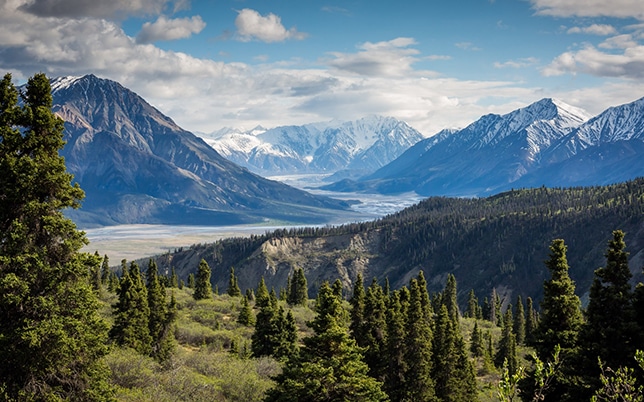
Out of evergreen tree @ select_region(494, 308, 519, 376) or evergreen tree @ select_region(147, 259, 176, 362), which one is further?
evergreen tree @ select_region(494, 308, 519, 376)

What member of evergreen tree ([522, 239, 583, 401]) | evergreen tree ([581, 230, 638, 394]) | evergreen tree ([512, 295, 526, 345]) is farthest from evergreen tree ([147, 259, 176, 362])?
evergreen tree ([512, 295, 526, 345])

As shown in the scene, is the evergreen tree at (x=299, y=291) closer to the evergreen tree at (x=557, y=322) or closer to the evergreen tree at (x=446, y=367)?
the evergreen tree at (x=446, y=367)

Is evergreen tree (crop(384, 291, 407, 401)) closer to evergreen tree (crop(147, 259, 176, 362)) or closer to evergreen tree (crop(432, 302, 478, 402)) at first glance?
evergreen tree (crop(432, 302, 478, 402))

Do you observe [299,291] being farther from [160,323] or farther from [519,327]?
[160,323]

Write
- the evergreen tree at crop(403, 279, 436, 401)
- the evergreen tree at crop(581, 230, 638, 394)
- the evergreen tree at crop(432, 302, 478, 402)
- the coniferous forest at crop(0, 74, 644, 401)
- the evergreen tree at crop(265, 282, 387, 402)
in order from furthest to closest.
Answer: the evergreen tree at crop(432, 302, 478, 402) < the evergreen tree at crop(403, 279, 436, 401) < the evergreen tree at crop(265, 282, 387, 402) < the evergreen tree at crop(581, 230, 638, 394) < the coniferous forest at crop(0, 74, 644, 401)

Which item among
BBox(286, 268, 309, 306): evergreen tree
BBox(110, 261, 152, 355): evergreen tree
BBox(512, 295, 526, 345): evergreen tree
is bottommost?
BBox(512, 295, 526, 345): evergreen tree

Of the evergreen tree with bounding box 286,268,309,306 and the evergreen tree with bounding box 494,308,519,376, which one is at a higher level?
the evergreen tree with bounding box 286,268,309,306

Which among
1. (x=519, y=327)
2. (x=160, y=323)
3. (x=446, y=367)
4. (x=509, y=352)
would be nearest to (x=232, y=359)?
(x=160, y=323)
